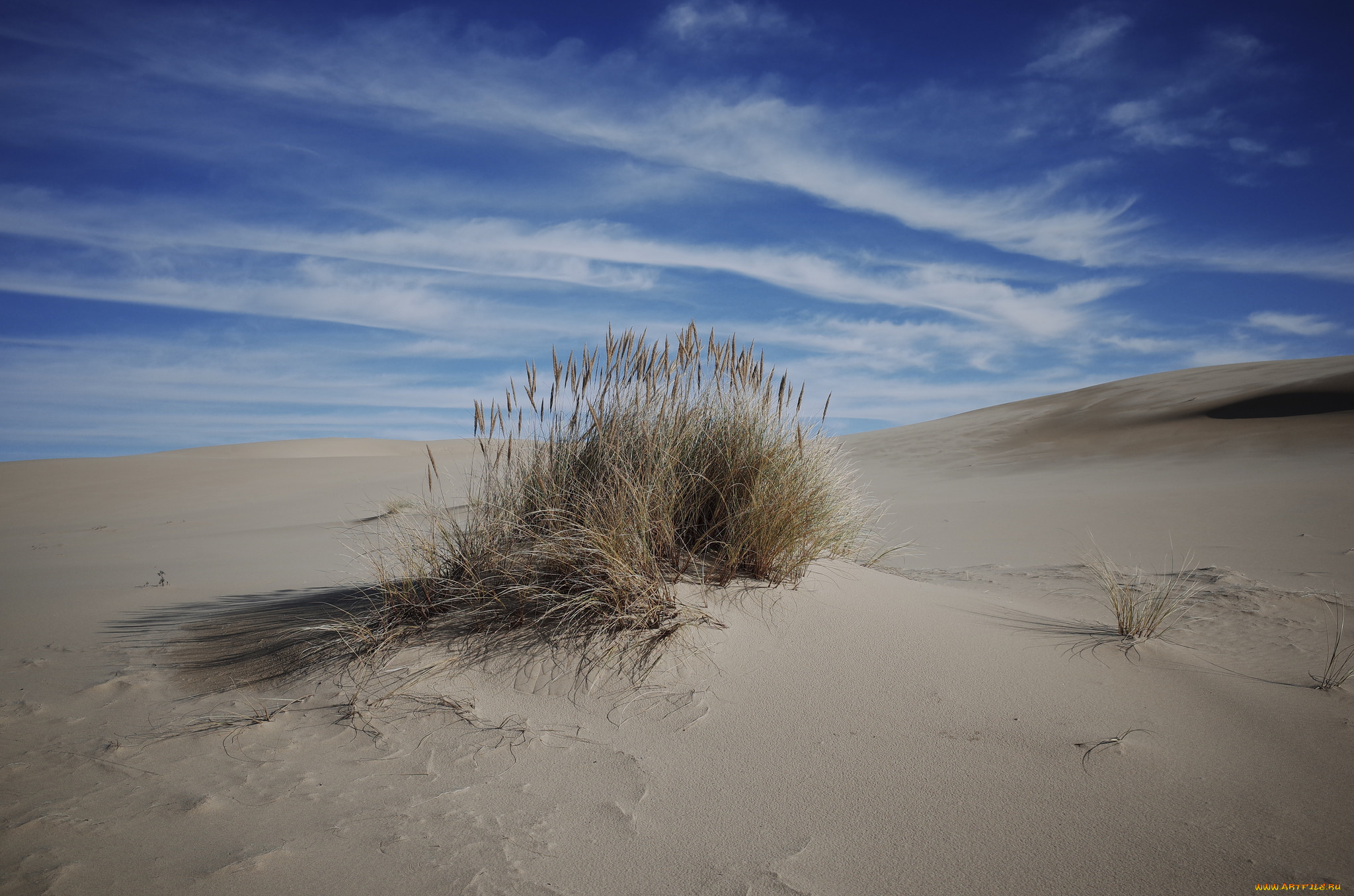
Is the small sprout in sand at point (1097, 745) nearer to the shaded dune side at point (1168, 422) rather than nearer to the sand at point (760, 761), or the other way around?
the sand at point (760, 761)

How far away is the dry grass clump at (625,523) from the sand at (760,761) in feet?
0.81

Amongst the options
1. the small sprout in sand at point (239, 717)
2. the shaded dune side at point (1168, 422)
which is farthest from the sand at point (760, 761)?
the shaded dune side at point (1168, 422)

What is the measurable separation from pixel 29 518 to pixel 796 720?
17715mm

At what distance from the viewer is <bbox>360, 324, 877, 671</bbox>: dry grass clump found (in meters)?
3.09

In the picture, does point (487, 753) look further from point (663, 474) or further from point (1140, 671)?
point (1140, 671)

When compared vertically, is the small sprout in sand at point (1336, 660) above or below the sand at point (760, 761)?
above

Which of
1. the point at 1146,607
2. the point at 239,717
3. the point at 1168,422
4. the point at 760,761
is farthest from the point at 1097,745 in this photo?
the point at 1168,422

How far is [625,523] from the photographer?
316cm

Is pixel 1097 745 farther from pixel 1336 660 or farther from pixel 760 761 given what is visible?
pixel 1336 660

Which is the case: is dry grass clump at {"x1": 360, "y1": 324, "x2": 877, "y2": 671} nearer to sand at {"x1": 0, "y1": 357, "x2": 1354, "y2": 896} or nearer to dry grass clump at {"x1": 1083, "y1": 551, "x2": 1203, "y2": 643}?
sand at {"x1": 0, "y1": 357, "x2": 1354, "y2": 896}

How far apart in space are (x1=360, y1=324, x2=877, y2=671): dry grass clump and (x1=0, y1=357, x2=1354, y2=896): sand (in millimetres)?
248

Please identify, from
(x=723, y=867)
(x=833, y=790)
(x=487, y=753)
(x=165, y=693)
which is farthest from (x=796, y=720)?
(x=165, y=693)

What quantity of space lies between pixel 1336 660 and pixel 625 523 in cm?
322

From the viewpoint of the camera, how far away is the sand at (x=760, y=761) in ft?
6.10
